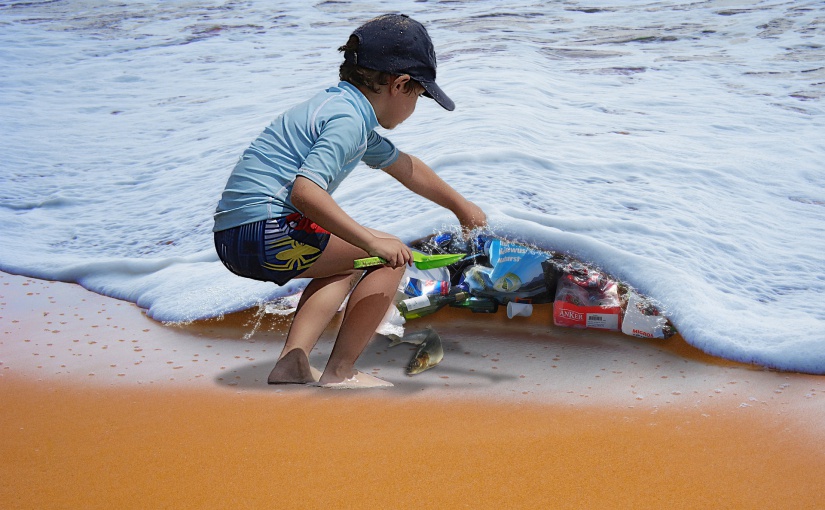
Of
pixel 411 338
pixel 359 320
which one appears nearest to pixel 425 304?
pixel 411 338

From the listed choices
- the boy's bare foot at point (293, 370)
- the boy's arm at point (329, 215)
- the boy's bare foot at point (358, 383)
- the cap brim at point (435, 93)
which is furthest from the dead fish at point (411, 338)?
the cap brim at point (435, 93)

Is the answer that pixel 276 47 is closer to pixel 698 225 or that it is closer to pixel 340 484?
pixel 698 225

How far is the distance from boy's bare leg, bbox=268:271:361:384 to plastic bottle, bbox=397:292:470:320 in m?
0.41

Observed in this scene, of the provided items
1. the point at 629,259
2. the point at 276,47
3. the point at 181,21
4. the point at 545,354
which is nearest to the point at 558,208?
the point at 629,259

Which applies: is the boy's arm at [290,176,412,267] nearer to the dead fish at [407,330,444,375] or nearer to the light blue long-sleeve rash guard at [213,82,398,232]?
the light blue long-sleeve rash guard at [213,82,398,232]

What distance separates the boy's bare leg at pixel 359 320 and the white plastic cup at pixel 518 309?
0.60 meters

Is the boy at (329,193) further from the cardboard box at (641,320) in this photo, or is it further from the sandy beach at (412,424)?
the cardboard box at (641,320)

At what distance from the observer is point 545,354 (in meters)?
2.29

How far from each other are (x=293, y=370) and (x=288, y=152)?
22.4 inches

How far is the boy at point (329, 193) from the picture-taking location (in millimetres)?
1959

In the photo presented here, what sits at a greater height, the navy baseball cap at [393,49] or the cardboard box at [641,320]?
the navy baseball cap at [393,49]

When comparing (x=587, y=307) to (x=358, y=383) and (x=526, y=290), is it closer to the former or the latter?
(x=526, y=290)

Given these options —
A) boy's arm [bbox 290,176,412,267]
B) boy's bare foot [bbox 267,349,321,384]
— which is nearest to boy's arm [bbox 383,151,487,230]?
boy's arm [bbox 290,176,412,267]

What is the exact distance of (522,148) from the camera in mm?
3641
